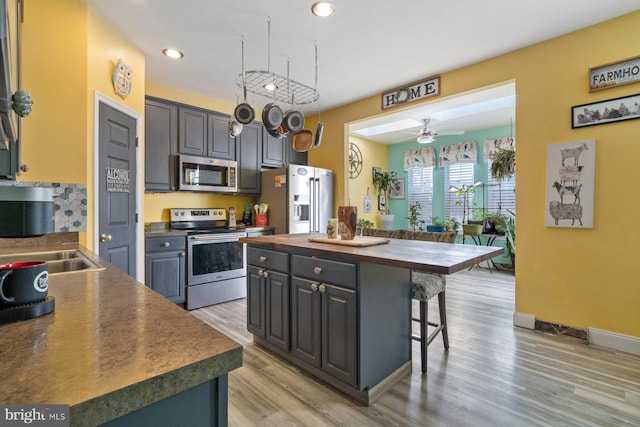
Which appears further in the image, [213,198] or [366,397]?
[213,198]

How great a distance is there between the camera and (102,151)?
240 cm

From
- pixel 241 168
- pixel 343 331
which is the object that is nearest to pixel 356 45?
pixel 241 168

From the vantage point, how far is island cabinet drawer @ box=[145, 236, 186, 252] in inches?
122

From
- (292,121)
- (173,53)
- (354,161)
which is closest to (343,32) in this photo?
(292,121)

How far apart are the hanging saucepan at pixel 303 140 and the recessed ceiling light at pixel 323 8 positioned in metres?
0.91

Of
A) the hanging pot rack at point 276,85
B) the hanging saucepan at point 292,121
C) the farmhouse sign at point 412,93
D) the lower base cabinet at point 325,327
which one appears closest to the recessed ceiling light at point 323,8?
the hanging pot rack at point 276,85

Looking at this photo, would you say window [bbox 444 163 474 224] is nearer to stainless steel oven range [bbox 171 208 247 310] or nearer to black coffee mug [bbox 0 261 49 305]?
stainless steel oven range [bbox 171 208 247 310]

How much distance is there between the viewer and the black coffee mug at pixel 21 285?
2.20 feet

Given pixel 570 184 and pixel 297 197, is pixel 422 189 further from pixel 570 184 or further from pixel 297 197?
pixel 570 184

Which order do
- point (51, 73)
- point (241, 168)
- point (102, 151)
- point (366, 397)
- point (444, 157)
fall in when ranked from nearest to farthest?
point (366, 397)
point (51, 73)
point (102, 151)
point (241, 168)
point (444, 157)

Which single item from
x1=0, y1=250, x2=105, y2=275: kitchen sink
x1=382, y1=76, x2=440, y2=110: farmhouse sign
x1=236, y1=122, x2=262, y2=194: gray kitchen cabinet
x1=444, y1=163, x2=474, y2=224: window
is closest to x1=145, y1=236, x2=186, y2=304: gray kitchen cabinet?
x1=236, y1=122, x2=262, y2=194: gray kitchen cabinet

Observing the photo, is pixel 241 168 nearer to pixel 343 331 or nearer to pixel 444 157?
pixel 343 331

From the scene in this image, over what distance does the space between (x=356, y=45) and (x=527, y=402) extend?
293 centimetres

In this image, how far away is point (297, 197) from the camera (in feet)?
13.3
